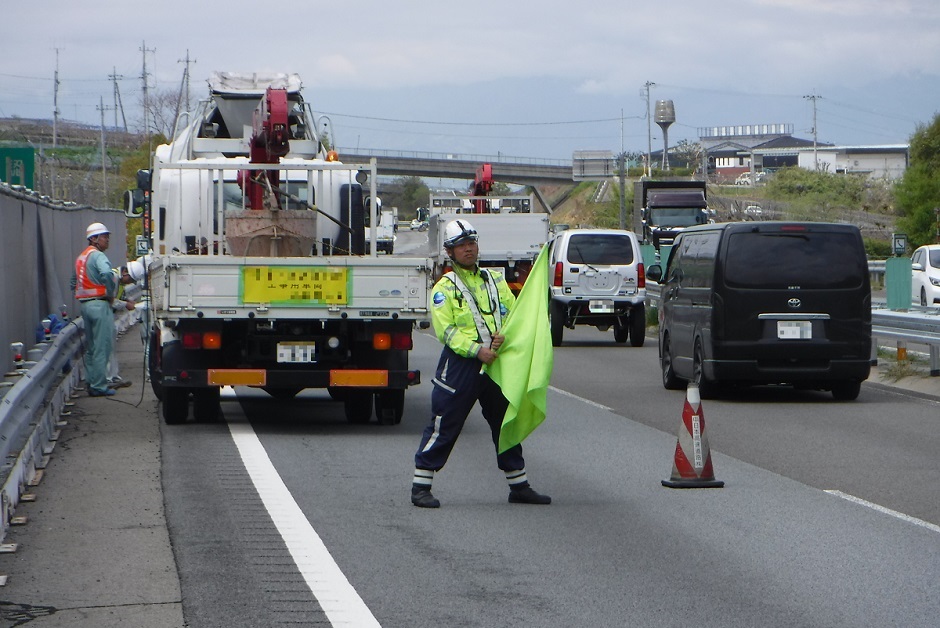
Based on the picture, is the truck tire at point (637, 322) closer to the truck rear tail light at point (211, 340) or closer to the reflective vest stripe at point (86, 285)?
the reflective vest stripe at point (86, 285)

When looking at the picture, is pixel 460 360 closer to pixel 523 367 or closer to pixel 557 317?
pixel 523 367

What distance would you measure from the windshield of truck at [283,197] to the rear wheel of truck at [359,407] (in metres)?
2.71

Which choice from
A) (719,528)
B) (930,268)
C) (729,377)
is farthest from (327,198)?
(930,268)

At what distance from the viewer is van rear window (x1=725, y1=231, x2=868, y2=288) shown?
16.5 meters

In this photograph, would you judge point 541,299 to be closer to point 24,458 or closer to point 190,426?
point 24,458

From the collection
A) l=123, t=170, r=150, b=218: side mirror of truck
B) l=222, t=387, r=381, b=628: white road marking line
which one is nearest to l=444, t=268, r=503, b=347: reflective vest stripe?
l=222, t=387, r=381, b=628: white road marking line

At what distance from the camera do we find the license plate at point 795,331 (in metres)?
16.4

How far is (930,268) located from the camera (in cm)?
3306

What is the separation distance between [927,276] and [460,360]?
25733mm

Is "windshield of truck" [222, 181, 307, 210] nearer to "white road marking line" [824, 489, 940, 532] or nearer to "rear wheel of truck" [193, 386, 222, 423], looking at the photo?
"rear wheel of truck" [193, 386, 222, 423]

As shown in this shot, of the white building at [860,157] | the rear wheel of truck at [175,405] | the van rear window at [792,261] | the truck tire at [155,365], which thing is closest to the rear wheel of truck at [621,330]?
the van rear window at [792,261]

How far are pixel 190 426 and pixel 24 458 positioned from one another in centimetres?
387

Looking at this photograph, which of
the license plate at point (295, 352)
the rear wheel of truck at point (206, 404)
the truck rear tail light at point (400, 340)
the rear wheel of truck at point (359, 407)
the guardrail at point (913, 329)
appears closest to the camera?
the license plate at point (295, 352)

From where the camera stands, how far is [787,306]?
1650cm
